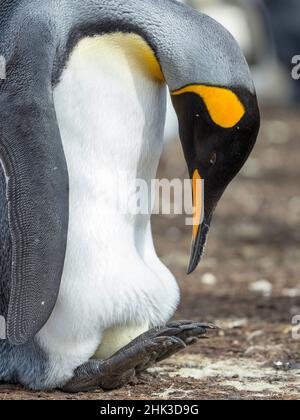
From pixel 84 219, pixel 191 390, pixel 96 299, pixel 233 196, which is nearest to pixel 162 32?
pixel 84 219

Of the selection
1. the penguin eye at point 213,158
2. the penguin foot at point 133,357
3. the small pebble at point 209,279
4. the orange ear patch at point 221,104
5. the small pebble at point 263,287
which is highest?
the orange ear patch at point 221,104

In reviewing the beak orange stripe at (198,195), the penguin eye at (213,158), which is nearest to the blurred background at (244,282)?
the beak orange stripe at (198,195)

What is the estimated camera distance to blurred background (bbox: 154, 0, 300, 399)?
380 centimetres

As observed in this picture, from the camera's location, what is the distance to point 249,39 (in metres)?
12.8

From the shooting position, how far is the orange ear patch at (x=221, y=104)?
3.33 metres

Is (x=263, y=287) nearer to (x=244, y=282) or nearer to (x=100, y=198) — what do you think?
(x=244, y=282)

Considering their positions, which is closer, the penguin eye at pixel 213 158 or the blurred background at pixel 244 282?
the penguin eye at pixel 213 158

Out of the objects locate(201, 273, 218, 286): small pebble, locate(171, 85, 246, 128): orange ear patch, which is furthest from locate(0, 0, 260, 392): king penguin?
locate(201, 273, 218, 286): small pebble

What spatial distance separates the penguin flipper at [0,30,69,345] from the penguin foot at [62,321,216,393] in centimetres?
27

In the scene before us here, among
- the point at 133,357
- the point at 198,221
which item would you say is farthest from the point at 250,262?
the point at 133,357

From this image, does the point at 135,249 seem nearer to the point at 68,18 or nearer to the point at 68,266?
the point at 68,266

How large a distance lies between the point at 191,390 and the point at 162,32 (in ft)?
3.63

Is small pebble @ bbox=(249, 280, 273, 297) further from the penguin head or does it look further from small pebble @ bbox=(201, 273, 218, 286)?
the penguin head

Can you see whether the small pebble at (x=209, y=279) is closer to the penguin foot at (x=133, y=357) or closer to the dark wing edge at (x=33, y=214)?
the penguin foot at (x=133, y=357)
